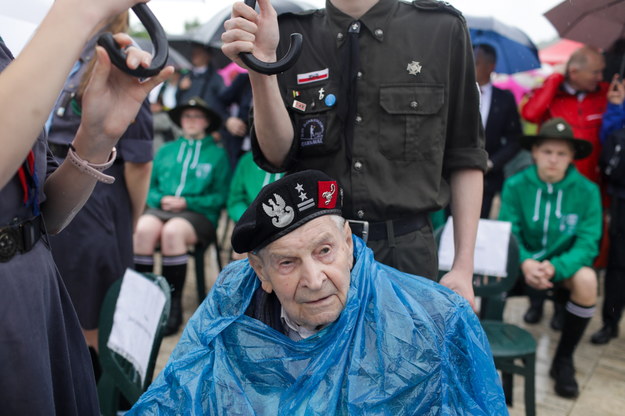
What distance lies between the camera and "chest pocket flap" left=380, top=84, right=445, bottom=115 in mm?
1726

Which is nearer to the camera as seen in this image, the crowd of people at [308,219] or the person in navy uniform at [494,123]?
the crowd of people at [308,219]

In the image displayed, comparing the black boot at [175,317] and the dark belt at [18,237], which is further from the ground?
the dark belt at [18,237]

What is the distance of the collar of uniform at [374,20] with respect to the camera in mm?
1737

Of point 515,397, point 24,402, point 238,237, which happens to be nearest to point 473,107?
point 238,237

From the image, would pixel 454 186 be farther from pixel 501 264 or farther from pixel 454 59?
pixel 501 264

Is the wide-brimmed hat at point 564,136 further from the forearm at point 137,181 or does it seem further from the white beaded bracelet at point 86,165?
the white beaded bracelet at point 86,165

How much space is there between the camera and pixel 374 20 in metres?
1.74

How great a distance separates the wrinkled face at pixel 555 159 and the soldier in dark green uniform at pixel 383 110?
2.31 meters

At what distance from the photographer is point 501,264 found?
3193mm

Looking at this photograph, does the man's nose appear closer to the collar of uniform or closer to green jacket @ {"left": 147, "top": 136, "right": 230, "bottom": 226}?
the collar of uniform

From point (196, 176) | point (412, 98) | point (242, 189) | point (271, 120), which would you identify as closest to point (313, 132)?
point (271, 120)

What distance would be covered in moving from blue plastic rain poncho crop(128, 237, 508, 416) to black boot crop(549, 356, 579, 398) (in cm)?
231

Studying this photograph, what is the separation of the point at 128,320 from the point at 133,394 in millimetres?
256

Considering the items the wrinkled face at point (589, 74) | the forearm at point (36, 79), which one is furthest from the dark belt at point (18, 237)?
the wrinkled face at point (589, 74)
